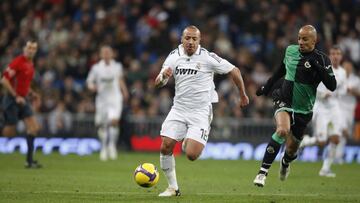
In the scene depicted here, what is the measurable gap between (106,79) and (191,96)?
9.83m

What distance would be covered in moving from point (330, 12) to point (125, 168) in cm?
1160

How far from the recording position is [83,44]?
2731cm

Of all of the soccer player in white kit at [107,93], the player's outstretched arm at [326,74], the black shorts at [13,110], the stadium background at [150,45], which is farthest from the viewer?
the stadium background at [150,45]

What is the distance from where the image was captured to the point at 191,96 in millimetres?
12281

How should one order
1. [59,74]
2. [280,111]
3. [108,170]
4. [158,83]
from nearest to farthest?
1. [158,83]
2. [280,111]
3. [108,170]
4. [59,74]

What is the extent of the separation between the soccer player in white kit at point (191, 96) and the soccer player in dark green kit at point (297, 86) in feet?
3.26

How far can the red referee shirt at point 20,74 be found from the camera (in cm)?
1780

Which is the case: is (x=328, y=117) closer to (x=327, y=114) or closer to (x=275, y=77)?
(x=327, y=114)

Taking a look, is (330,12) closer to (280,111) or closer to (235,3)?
(235,3)

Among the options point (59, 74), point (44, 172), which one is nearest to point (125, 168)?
point (44, 172)

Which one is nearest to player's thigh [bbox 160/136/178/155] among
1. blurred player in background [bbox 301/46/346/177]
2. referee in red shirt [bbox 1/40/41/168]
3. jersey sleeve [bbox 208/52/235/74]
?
jersey sleeve [bbox 208/52/235/74]

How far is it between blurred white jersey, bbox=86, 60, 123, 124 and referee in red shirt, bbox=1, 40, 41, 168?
3.78 m

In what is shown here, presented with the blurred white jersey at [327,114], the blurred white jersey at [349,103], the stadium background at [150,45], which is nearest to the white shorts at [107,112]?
the stadium background at [150,45]

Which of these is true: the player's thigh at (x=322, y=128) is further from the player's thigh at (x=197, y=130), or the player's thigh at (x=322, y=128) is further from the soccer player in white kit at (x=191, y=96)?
the player's thigh at (x=197, y=130)
